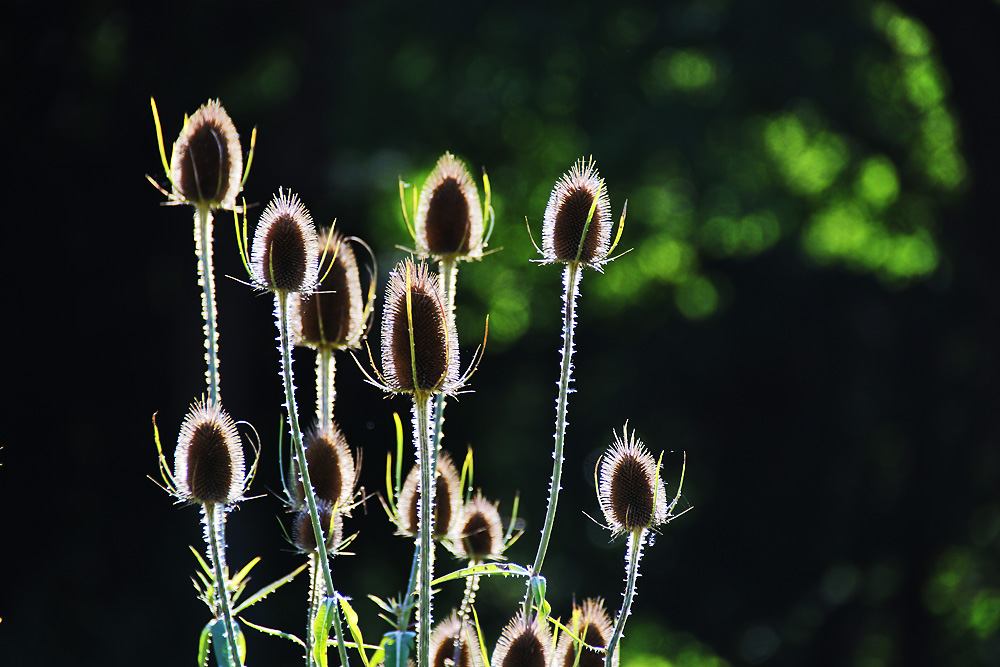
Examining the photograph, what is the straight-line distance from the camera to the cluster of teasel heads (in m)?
1.50

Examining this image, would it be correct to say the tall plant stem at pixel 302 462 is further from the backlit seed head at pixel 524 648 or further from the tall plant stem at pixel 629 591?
the tall plant stem at pixel 629 591

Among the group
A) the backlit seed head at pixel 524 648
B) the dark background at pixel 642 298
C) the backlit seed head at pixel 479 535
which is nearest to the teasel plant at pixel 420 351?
the backlit seed head at pixel 524 648

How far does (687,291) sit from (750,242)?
1.03 metres

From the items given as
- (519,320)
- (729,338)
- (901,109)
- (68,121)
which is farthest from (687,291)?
(68,121)

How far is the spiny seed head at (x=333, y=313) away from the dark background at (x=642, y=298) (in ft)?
18.8

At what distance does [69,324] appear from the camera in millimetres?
7461

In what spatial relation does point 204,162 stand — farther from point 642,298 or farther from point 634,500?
point 642,298

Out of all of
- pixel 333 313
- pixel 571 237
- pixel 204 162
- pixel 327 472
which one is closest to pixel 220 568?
pixel 327 472

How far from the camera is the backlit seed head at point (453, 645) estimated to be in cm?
164

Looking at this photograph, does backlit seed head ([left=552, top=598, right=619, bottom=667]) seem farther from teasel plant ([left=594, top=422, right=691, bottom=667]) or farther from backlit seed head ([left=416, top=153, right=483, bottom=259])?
backlit seed head ([left=416, top=153, right=483, bottom=259])

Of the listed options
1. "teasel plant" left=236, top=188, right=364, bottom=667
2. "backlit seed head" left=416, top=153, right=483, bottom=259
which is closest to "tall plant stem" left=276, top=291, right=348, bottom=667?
"teasel plant" left=236, top=188, right=364, bottom=667

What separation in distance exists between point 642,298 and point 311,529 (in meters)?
11.5

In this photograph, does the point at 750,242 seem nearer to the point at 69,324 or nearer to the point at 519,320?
the point at 519,320

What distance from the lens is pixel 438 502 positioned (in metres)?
1.84
